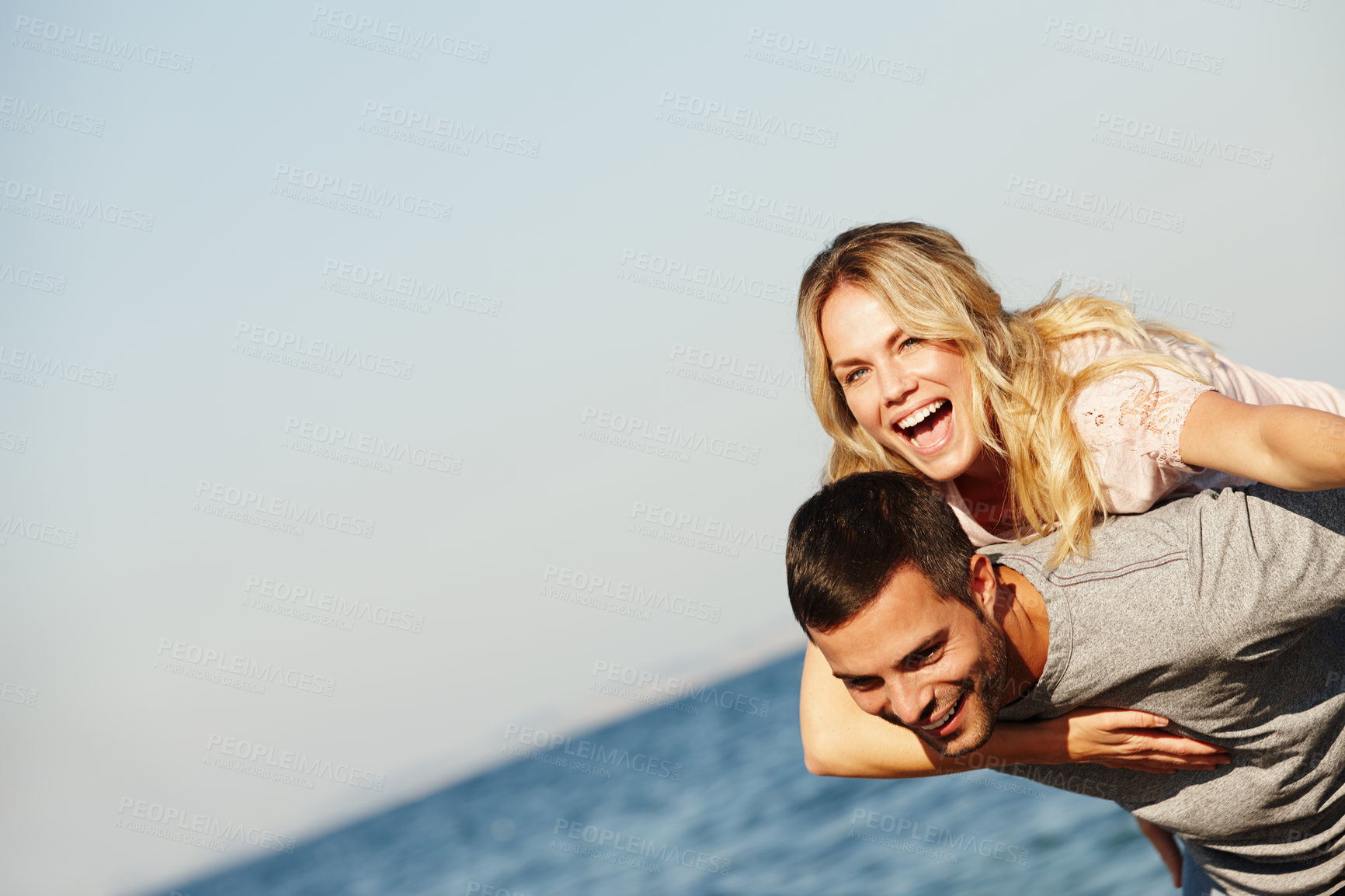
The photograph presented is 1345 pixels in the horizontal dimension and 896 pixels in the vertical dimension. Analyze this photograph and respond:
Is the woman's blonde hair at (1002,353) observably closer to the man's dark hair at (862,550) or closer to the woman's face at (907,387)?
the woman's face at (907,387)

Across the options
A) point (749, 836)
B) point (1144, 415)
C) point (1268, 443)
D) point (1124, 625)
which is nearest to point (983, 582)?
point (1124, 625)

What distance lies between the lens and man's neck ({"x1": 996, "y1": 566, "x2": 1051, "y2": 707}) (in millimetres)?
3105

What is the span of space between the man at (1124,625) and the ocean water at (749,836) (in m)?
6.56

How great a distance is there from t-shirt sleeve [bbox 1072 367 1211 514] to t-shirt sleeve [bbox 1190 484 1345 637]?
26cm

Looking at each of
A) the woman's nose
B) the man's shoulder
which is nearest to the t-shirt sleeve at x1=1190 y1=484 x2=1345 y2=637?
the man's shoulder

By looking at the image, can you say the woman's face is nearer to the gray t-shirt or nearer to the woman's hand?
the gray t-shirt

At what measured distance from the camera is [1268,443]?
270 centimetres

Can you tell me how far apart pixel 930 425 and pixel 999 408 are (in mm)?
312

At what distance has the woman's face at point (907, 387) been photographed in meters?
3.84

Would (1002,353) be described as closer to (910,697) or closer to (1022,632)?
(1022,632)

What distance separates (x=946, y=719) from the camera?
3053 mm

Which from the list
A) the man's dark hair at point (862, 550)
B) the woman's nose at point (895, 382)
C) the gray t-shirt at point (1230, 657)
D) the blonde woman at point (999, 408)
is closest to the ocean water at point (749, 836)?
the blonde woman at point (999, 408)

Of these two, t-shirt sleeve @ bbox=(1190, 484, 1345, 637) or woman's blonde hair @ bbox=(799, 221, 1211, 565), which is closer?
t-shirt sleeve @ bbox=(1190, 484, 1345, 637)

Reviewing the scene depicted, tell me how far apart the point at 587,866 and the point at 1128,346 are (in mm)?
22866
